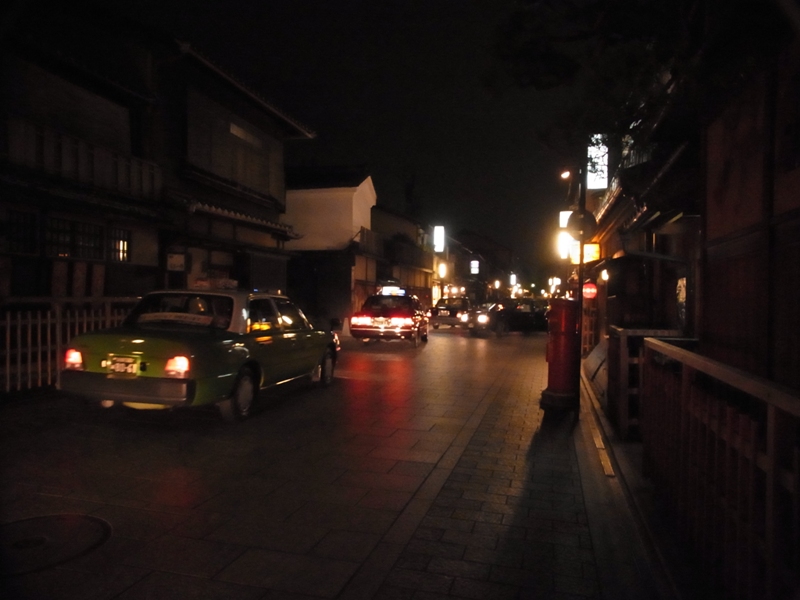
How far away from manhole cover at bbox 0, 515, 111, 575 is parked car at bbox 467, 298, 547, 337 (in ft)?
70.2

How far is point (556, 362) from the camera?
30.1ft

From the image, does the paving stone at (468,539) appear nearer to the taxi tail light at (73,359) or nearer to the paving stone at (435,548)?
the paving stone at (435,548)

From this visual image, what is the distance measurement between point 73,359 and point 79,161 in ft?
23.3

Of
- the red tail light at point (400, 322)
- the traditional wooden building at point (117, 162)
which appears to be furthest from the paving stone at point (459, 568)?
the red tail light at point (400, 322)

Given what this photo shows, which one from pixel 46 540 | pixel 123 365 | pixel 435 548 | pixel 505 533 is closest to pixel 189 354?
pixel 123 365

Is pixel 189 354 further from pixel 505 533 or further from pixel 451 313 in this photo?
pixel 451 313

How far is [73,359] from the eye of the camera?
738 centimetres

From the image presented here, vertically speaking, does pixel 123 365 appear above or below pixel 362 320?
below

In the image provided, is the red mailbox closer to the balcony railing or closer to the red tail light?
the balcony railing

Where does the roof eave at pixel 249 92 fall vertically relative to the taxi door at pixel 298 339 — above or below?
above

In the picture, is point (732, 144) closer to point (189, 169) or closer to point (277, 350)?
point (277, 350)

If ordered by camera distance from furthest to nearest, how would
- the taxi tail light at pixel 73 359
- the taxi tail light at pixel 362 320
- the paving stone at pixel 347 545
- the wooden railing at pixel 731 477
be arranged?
the taxi tail light at pixel 362 320 → the taxi tail light at pixel 73 359 → the paving stone at pixel 347 545 → the wooden railing at pixel 731 477

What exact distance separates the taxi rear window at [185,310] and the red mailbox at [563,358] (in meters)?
4.59

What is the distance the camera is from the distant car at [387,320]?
1981 centimetres
